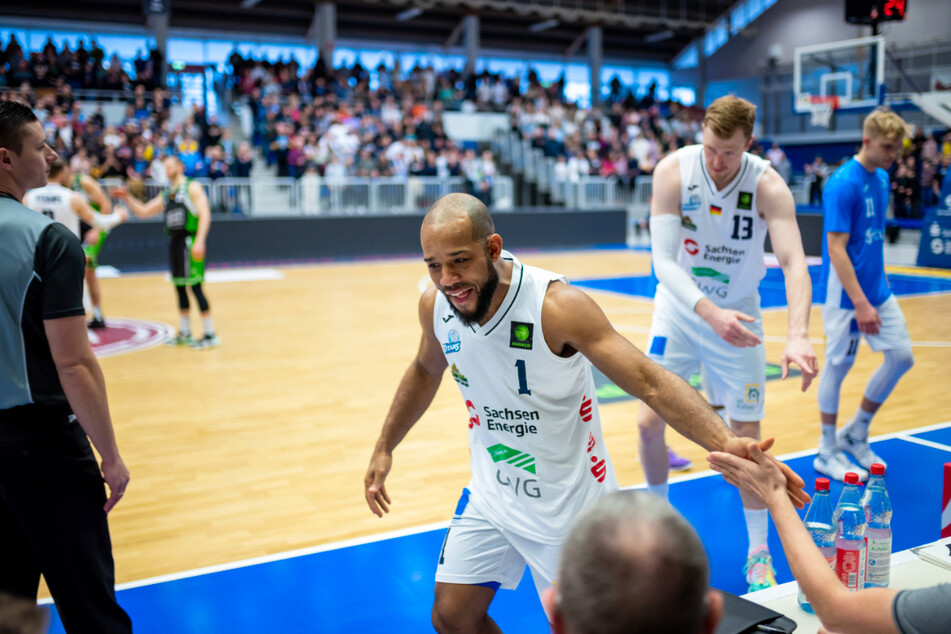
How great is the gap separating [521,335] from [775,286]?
1248 centimetres

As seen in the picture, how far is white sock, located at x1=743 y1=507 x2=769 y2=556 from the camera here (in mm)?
3707

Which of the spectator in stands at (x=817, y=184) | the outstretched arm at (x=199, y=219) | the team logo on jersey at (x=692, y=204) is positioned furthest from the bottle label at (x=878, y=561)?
the spectator in stands at (x=817, y=184)

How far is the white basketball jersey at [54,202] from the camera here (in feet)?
26.9

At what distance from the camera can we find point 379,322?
10633 mm

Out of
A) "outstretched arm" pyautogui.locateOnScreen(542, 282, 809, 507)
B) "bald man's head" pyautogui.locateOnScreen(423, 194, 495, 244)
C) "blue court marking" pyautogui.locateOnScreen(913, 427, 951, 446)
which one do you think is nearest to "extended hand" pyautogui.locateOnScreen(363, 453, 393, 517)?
"outstretched arm" pyautogui.locateOnScreen(542, 282, 809, 507)

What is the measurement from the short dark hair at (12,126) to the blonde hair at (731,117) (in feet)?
8.83

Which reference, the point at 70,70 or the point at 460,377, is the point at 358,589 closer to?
the point at 460,377

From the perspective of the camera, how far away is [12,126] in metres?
2.51

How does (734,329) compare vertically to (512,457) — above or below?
above

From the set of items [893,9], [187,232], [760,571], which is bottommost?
[760,571]

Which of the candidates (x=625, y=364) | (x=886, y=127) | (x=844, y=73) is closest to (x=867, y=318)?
(x=886, y=127)

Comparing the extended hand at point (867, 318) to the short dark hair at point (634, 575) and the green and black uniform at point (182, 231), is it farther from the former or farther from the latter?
the green and black uniform at point (182, 231)

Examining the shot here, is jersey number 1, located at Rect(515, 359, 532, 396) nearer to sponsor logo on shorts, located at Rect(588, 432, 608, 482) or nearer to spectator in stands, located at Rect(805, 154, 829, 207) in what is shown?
sponsor logo on shorts, located at Rect(588, 432, 608, 482)

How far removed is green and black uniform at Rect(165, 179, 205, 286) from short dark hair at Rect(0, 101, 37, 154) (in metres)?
6.63
